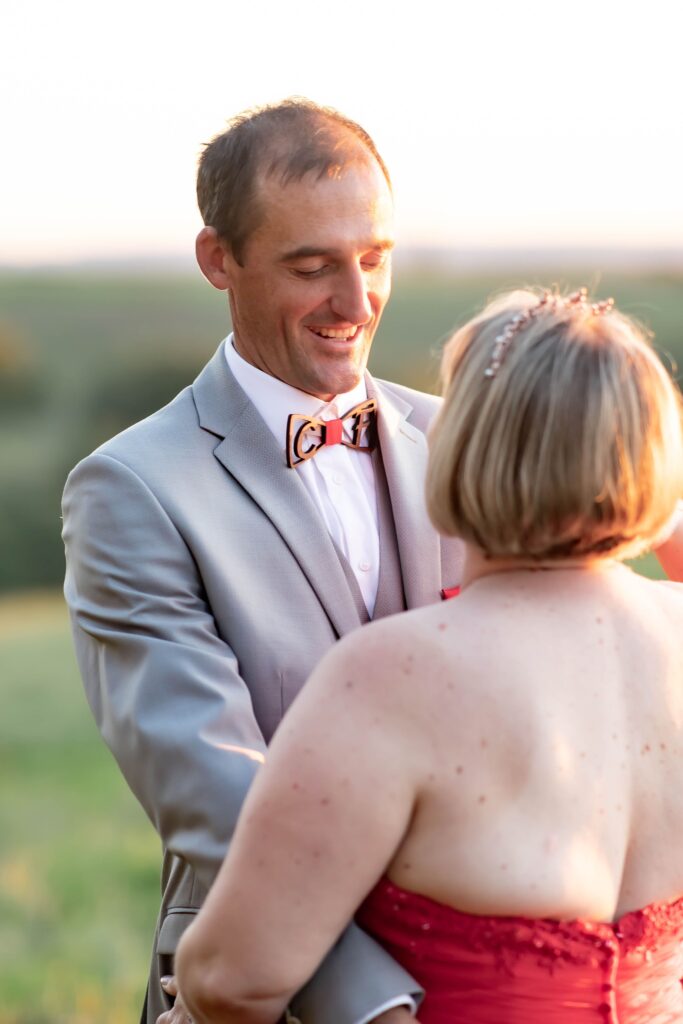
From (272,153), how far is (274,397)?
46cm

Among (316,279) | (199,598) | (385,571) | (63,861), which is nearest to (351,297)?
(316,279)

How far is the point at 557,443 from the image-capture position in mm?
1726

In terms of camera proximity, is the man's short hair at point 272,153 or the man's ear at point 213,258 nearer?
the man's short hair at point 272,153

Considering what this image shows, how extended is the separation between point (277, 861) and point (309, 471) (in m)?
1.12

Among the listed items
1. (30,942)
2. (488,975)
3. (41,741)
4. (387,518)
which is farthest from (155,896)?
(488,975)

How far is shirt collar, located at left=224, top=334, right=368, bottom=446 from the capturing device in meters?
2.73

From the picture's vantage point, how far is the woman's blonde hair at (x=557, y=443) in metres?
1.73

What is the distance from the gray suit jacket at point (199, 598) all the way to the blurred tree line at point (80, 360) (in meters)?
18.6

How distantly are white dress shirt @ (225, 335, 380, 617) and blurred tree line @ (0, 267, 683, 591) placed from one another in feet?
60.5

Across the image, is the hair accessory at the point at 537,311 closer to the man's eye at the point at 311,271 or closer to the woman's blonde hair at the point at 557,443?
the woman's blonde hair at the point at 557,443

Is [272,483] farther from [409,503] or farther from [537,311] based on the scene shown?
[537,311]

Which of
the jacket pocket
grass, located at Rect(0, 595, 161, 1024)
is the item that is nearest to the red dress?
the jacket pocket

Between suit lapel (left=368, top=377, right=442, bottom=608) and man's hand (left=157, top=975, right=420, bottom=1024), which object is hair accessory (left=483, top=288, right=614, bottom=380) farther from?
man's hand (left=157, top=975, right=420, bottom=1024)

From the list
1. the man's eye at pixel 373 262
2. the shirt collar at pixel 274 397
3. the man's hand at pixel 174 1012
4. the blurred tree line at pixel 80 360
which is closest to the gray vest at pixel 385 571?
the shirt collar at pixel 274 397
